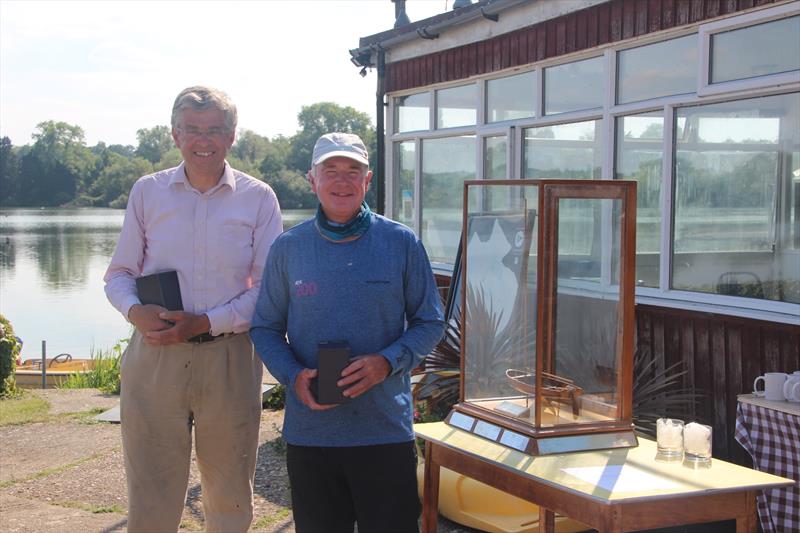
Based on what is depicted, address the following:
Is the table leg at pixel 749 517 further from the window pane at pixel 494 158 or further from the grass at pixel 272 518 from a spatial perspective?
the window pane at pixel 494 158

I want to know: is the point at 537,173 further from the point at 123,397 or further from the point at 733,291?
the point at 123,397

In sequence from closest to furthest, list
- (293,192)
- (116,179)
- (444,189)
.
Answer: (444,189) → (293,192) → (116,179)

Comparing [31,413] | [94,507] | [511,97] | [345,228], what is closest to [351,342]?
[345,228]

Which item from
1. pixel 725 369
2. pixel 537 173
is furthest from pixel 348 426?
pixel 537 173

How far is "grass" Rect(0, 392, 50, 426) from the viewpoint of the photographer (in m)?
7.64

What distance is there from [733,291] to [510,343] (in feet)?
8.27

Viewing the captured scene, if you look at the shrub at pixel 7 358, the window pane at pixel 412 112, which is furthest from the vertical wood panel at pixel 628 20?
the shrub at pixel 7 358

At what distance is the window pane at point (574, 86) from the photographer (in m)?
6.51

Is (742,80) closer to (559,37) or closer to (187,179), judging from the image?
(559,37)

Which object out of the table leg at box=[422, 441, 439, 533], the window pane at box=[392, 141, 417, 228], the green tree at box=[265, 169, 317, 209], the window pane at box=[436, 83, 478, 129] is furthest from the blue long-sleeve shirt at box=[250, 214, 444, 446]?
the green tree at box=[265, 169, 317, 209]

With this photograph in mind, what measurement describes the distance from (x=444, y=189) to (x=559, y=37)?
90.6 inches

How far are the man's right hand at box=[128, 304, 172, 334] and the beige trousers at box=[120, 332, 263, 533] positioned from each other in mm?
129

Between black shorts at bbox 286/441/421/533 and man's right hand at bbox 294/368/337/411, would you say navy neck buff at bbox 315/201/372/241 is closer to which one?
Result: man's right hand at bbox 294/368/337/411

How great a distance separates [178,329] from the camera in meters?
3.11
